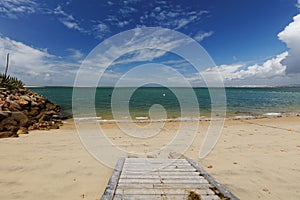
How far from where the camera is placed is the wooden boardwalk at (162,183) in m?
3.30

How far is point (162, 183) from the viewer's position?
374cm

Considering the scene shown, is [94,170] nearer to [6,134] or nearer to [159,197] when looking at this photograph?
[159,197]

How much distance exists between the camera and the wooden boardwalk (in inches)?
130

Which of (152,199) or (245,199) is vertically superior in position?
(152,199)

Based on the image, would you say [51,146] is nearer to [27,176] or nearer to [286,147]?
[27,176]

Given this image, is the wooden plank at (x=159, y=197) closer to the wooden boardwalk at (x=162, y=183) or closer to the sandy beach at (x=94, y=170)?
the wooden boardwalk at (x=162, y=183)

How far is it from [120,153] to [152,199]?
3877mm

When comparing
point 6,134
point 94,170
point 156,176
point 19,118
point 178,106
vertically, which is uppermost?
point 19,118

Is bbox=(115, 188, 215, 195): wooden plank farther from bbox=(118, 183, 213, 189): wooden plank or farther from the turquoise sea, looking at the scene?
the turquoise sea

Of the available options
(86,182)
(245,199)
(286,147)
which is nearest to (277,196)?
(245,199)

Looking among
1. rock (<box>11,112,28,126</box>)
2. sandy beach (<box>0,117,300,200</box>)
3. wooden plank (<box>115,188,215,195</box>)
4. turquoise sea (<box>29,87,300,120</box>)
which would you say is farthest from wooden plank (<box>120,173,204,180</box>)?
turquoise sea (<box>29,87,300,120</box>)

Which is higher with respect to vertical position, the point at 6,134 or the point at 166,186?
the point at 166,186

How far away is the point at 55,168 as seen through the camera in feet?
16.9

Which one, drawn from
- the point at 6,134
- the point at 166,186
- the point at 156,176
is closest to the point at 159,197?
the point at 166,186
